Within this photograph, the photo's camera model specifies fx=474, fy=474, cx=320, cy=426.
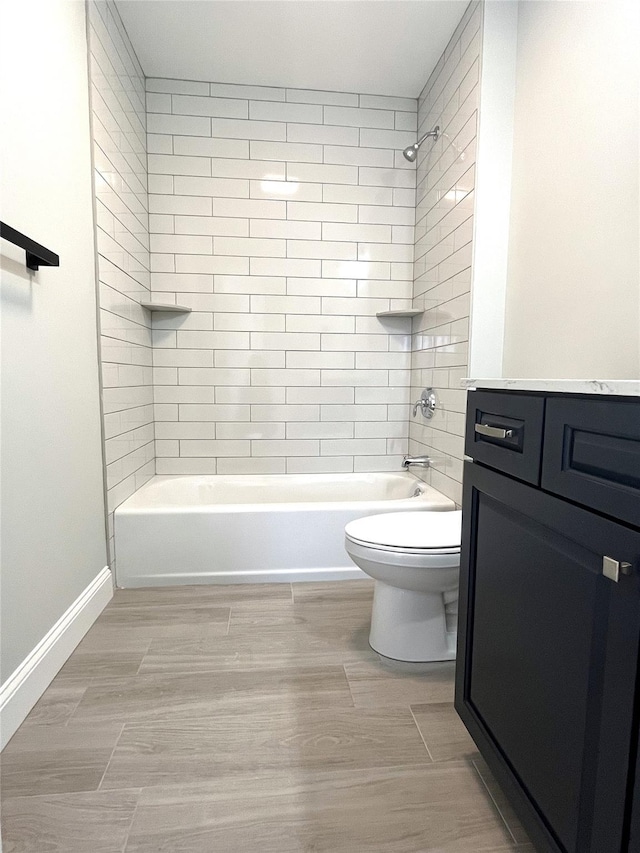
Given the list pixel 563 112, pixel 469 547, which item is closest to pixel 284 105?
pixel 563 112

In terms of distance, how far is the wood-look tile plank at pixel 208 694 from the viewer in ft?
4.63

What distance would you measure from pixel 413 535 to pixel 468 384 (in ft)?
2.04

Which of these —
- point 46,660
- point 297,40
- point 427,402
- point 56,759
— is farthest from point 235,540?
point 297,40

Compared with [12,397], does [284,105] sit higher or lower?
higher

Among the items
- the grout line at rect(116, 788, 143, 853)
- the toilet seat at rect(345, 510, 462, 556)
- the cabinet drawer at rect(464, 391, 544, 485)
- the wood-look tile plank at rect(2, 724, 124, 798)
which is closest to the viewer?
the cabinet drawer at rect(464, 391, 544, 485)

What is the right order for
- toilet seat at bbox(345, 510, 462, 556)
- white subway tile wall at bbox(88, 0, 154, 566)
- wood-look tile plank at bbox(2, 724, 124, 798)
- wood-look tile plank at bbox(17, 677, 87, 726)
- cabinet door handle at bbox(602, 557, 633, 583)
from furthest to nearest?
white subway tile wall at bbox(88, 0, 154, 566), toilet seat at bbox(345, 510, 462, 556), wood-look tile plank at bbox(17, 677, 87, 726), wood-look tile plank at bbox(2, 724, 124, 798), cabinet door handle at bbox(602, 557, 633, 583)

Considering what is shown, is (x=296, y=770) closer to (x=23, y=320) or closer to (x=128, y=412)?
(x=23, y=320)

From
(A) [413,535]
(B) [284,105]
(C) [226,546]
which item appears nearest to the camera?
(A) [413,535]

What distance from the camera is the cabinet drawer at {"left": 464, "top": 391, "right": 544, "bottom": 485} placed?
90 cm

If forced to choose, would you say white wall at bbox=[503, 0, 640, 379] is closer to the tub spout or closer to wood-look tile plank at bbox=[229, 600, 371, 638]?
the tub spout

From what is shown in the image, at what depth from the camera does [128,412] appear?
2.41 metres

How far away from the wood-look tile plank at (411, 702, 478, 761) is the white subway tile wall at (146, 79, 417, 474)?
1.74m

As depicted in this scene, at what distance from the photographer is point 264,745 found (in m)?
1.29

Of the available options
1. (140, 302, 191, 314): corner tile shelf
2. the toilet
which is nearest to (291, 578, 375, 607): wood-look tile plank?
the toilet
